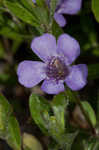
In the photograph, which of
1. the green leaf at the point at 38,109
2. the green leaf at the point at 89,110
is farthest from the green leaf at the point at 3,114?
the green leaf at the point at 89,110

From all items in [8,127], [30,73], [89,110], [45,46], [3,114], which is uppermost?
[45,46]

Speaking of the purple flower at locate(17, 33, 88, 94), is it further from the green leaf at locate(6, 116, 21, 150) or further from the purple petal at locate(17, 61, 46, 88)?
the green leaf at locate(6, 116, 21, 150)

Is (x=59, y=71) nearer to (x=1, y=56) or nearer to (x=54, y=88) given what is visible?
(x=54, y=88)

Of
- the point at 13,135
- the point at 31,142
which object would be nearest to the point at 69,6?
the point at 13,135

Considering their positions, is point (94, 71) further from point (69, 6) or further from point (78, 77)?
point (78, 77)

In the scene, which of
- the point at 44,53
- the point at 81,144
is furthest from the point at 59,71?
the point at 81,144

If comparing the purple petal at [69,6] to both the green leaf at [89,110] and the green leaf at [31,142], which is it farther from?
the green leaf at [31,142]
